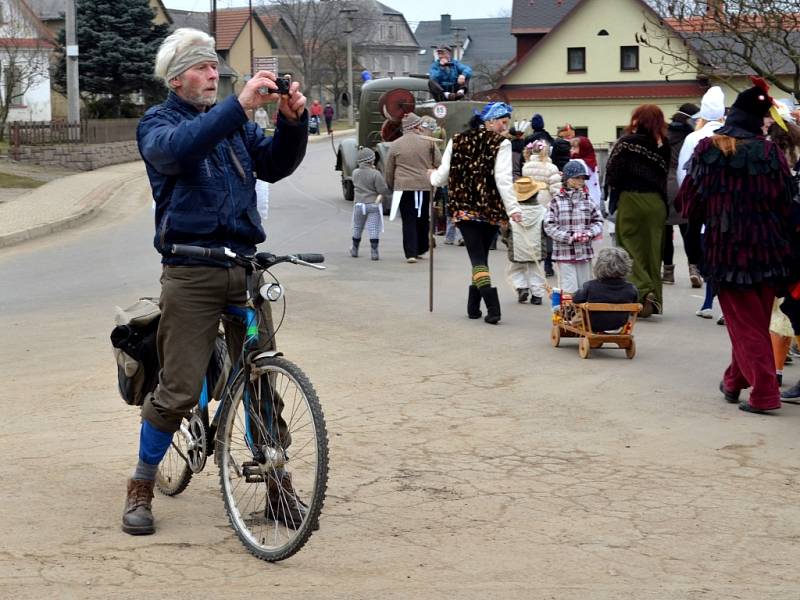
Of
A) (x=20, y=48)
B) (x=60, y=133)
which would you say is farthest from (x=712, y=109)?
(x=20, y=48)

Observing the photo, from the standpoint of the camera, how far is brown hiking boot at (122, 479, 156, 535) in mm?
A: 5297

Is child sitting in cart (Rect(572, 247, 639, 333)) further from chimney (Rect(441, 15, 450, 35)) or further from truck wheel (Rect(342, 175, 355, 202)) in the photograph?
chimney (Rect(441, 15, 450, 35))

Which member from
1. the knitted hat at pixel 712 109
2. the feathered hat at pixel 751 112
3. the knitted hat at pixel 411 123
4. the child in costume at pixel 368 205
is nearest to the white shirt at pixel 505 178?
the knitted hat at pixel 712 109

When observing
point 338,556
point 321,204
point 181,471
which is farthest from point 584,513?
point 321,204

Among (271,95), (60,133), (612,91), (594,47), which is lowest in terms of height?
(271,95)

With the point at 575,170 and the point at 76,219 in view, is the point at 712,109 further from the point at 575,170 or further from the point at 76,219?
the point at 76,219

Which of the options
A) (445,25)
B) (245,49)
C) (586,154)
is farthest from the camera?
(445,25)

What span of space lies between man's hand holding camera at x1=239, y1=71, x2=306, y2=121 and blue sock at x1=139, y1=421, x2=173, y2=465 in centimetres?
137

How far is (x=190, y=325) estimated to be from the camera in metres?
5.16

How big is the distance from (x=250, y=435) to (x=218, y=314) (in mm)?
496

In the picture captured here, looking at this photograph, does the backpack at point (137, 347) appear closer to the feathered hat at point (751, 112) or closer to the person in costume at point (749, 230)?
the person in costume at point (749, 230)

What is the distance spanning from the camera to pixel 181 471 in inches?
229

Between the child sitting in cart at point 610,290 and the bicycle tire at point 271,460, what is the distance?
5.13m

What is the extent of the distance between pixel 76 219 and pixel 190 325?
18108mm
